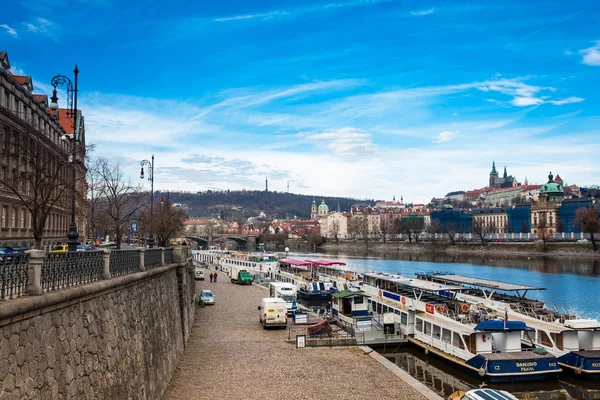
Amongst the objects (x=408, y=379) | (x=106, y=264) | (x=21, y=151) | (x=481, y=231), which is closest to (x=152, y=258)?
(x=106, y=264)

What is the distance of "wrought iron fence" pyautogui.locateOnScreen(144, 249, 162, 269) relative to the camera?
2142cm

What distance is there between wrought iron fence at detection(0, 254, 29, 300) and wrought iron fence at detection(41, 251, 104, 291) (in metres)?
0.52

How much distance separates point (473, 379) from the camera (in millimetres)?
26828

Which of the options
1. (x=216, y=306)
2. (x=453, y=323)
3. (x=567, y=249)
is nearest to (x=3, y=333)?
(x=453, y=323)

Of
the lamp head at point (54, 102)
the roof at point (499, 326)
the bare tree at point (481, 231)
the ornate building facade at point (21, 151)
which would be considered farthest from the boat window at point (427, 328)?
the bare tree at point (481, 231)

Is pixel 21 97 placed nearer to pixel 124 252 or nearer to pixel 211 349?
pixel 211 349

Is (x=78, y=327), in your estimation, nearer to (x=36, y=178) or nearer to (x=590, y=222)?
(x=36, y=178)

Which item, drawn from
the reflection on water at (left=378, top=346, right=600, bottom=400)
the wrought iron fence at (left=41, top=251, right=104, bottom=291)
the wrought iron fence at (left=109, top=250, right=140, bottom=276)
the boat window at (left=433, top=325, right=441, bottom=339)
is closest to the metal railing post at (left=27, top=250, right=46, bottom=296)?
the wrought iron fence at (left=41, top=251, right=104, bottom=291)

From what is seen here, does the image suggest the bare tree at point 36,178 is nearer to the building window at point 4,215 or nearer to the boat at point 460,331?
the building window at point 4,215

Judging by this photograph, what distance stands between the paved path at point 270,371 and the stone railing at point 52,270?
879 cm

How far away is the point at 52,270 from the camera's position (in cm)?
1027

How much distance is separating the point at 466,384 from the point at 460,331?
118 inches

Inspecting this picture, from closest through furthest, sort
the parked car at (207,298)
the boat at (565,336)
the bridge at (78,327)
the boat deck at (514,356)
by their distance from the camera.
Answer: the bridge at (78,327)
the boat deck at (514,356)
the boat at (565,336)
the parked car at (207,298)

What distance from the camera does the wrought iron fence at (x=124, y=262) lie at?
14847 millimetres
